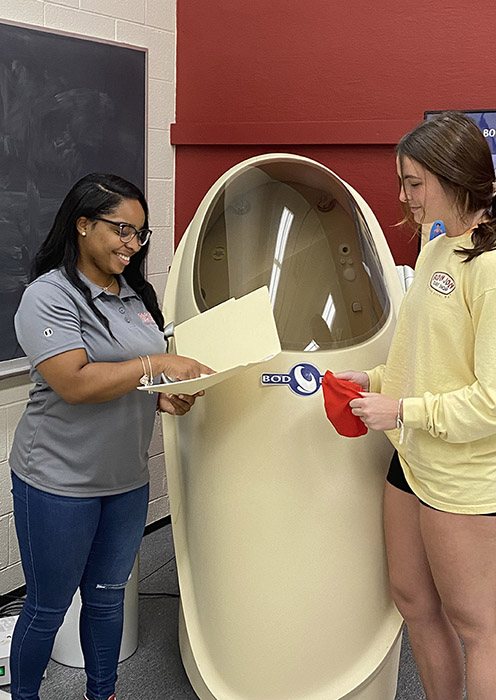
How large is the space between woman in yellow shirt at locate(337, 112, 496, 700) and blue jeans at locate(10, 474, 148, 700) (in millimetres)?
588

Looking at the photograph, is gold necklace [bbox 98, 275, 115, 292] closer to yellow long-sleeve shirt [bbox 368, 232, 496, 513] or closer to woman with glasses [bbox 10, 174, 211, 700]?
woman with glasses [bbox 10, 174, 211, 700]

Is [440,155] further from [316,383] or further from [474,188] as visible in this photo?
[316,383]

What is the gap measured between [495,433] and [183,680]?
3.73 feet

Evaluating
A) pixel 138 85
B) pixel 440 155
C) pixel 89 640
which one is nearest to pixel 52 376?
pixel 89 640

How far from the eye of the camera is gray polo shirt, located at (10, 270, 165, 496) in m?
1.52

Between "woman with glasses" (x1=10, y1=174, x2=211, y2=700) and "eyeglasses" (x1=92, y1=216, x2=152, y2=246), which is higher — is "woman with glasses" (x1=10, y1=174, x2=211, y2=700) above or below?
below

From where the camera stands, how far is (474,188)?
4.54ft

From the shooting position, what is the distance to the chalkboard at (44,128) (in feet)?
7.30

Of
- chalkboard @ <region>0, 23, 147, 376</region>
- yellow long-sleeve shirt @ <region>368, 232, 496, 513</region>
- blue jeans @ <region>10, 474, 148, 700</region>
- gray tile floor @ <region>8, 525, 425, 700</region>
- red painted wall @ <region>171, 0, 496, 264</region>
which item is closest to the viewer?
yellow long-sleeve shirt @ <region>368, 232, 496, 513</region>

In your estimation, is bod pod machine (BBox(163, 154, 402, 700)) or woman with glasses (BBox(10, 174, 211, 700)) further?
bod pod machine (BBox(163, 154, 402, 700))

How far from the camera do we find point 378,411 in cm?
146

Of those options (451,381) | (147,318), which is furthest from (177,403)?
(451,381)

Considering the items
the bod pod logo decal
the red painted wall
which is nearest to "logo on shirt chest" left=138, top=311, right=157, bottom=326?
the bod pod logo decal

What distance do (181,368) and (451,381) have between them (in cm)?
51
